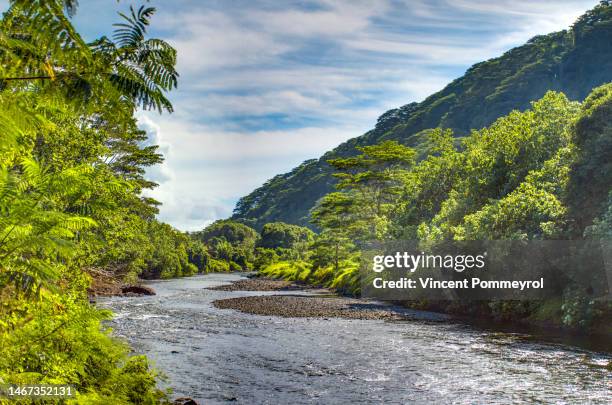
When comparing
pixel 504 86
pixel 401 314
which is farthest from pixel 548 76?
pixel 401 314

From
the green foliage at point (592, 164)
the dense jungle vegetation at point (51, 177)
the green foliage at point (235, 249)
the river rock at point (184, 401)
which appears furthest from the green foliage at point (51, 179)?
the green foliage at point (235, 249)

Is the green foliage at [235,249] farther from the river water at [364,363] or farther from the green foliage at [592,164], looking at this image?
the green foliage at [592,164]

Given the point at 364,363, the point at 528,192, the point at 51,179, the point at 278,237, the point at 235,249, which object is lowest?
the point at 364,363

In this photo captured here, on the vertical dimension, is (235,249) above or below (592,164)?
below

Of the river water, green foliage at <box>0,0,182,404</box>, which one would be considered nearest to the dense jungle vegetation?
green foliage at <box>0,0,182,404</box>

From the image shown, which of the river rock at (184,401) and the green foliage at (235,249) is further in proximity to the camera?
the green foliage at (235,249)

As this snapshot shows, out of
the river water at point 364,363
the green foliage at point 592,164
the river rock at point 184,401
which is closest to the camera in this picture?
the river rock at point 184,401

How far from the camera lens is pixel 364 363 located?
19938 millimetres

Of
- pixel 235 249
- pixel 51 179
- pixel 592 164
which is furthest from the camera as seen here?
pixel 235 249

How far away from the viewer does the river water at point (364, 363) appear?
15.3 m

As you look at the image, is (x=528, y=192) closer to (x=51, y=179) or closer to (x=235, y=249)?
(x=51, y=179)

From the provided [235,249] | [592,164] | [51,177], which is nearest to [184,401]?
[51,177]

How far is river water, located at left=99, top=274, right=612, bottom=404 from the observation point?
15320mm

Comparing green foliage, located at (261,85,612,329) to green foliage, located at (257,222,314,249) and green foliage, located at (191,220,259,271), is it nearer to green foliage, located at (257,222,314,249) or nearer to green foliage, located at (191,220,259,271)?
green foliage, located at (191,220,259,271)
